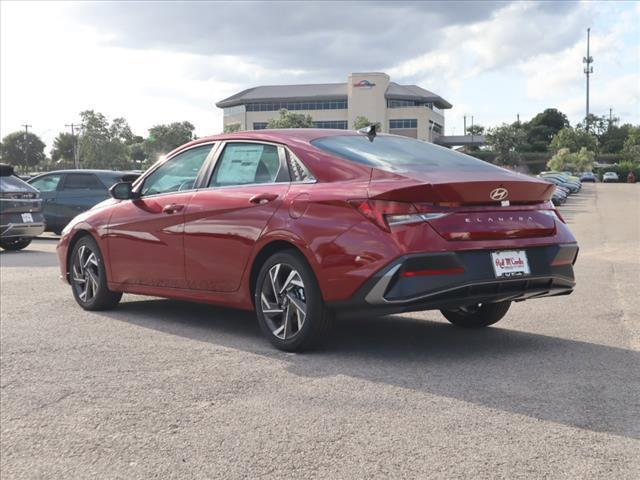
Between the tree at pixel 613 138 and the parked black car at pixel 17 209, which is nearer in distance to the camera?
the parked black car at pixel 17 209

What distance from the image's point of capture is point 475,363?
516cm

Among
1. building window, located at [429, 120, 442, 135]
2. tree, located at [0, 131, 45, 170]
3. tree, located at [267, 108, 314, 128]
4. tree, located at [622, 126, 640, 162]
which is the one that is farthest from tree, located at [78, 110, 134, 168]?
tree, located at [622, 126, 640, 162]

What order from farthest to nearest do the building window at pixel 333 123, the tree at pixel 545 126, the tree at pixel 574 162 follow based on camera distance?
the tree at pixel 545 126 < the building window at pixel 333 123 < the tree at pixel 574 162

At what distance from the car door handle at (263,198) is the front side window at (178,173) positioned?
969mm

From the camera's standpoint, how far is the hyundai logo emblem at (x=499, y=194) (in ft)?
17.1

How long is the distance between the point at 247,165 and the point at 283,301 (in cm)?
125

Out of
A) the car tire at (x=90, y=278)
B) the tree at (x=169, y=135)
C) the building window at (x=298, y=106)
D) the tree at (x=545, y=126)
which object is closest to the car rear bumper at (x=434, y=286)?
the car tire at (x=90, y=278)

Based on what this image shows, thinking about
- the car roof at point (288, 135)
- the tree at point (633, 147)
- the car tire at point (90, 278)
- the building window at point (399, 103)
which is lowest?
the car tire at point (90, 278)

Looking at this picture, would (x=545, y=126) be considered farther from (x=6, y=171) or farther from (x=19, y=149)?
(x=6, y=171)

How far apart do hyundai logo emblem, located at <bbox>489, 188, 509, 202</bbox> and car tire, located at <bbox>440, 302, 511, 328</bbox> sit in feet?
4.27

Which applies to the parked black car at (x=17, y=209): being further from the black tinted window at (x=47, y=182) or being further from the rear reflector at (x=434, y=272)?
the rear reflector at (x=434, y=272)

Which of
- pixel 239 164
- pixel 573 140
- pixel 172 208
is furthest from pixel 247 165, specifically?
pixel 573 140

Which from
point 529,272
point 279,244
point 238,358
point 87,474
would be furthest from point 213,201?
point 87,474

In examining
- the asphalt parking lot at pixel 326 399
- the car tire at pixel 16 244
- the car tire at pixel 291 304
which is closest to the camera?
the asphalt parking lot at pixel 326 399
